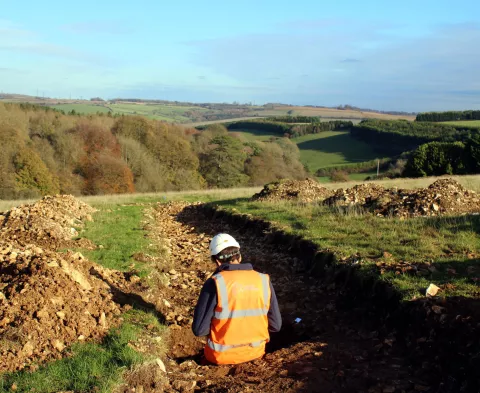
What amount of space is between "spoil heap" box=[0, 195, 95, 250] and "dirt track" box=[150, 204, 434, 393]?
3196 millimetres

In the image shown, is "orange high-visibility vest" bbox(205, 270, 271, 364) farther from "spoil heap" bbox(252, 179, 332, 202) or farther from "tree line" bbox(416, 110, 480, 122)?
"tree line" bbox(416, 110, 480, 122)

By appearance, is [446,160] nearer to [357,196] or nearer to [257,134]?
[357,196]

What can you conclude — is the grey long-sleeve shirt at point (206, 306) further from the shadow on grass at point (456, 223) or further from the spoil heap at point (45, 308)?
the shadow on grass at point (456, 223)

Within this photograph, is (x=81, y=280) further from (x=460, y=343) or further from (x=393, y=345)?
(x=460, y=343)

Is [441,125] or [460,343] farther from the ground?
[441,125]

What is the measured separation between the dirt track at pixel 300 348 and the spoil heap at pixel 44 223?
10.5 feet

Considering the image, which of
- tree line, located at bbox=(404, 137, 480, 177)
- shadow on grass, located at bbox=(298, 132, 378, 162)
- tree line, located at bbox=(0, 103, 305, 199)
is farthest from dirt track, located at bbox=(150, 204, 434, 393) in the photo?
shadow on grass, located at bbox=(298, 132, 378, 162)

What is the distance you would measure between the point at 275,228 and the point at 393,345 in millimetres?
6303

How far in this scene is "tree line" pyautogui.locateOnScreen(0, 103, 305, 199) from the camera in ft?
134

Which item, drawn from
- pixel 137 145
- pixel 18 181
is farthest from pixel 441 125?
pixel 18 181

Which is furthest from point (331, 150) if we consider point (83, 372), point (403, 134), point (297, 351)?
point (83, 372)

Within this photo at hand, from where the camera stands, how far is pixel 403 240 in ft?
28.6

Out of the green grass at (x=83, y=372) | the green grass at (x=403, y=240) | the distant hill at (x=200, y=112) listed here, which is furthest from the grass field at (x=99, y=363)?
the distant hill at (x=200, y=112)

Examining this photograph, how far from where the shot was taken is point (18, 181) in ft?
131
